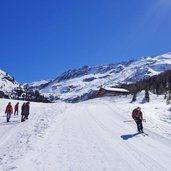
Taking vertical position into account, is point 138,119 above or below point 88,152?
above

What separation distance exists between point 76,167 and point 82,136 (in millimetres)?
6236

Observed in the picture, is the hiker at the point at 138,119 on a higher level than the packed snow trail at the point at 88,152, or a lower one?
higher

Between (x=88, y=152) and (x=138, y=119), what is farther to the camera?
(x=138, y=119)

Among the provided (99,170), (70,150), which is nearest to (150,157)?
(99,170)

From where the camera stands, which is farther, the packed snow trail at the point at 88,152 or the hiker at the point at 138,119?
the hiker at the point at 138,119

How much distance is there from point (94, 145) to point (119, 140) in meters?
1.93

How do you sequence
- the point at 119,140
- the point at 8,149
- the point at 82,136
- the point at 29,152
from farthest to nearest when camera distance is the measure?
the point at 82,136 → the point at 119,140 → the point at 8,149 → the point at 29,152

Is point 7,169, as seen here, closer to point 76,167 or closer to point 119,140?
point 76,167

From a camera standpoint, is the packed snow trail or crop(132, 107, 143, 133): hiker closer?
the packed snow trail

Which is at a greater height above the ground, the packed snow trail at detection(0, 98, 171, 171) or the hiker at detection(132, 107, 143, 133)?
the hiker at detection(132, 107, 143, 133)

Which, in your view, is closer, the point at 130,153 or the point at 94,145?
the point at 130,153

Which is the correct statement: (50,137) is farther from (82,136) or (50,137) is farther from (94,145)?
(94,145)

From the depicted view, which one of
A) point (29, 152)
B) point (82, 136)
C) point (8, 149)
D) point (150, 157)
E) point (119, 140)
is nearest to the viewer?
point (150, 157)

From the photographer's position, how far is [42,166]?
1052 cm
